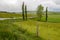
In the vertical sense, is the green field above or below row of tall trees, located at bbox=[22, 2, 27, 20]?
below

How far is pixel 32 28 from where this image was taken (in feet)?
12.1

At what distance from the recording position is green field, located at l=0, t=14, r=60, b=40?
11.6 feet

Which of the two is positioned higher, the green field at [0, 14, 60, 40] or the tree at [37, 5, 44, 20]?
the tree at [37, 5, 44, 20]

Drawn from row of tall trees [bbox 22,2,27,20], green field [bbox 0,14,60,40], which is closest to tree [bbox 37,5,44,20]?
green field [bbox 0,14,60,40]

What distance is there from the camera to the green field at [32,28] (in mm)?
3523

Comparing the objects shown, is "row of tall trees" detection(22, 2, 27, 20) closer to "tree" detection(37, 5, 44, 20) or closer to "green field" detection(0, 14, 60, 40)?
"green field" detection(0, 14, 60, 40)

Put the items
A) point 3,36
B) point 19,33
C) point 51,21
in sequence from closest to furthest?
point 3,36 < point 19,33 < point 51,21

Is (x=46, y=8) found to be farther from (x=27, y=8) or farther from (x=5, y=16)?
(x=5, y=16)

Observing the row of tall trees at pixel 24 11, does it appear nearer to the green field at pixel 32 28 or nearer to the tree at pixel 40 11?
the green field at pixel 32 28

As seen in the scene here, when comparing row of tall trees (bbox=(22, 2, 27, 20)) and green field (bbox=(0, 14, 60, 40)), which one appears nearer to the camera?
green field (bbox=(0, 14, 60, 40))

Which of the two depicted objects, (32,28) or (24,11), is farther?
(24,11)

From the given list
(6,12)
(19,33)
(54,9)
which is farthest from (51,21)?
(6,12)

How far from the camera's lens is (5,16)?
3844 mm

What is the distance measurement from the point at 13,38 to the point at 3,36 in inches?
8.3
